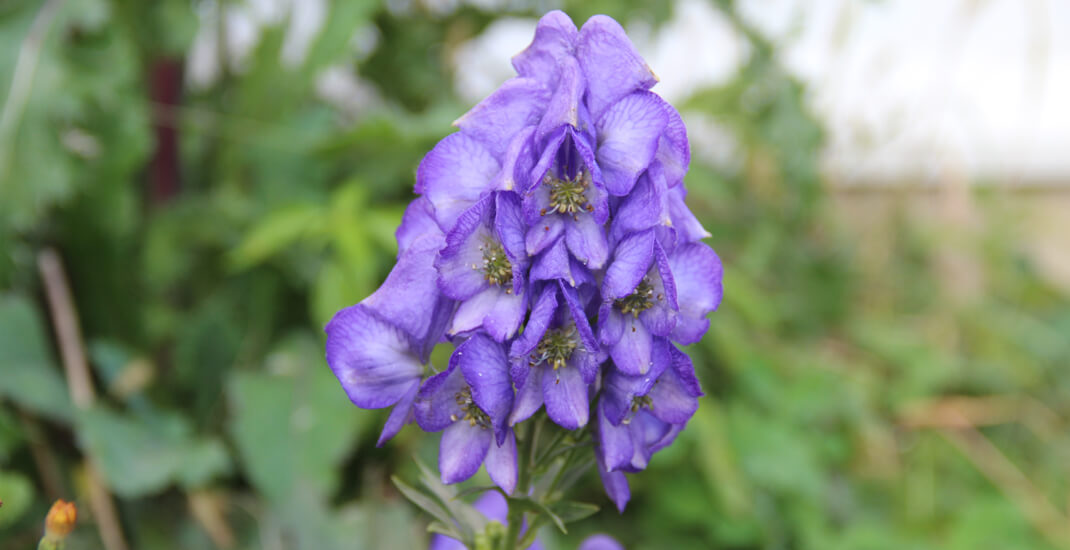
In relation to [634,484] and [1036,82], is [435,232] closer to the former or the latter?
[634,484]

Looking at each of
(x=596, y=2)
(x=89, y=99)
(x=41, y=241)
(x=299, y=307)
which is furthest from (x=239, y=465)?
(x=596, y=2)

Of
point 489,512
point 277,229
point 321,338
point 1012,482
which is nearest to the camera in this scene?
point 489,512

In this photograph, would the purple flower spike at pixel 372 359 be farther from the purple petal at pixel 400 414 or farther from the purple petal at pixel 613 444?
the purple petal at pixel 613 444

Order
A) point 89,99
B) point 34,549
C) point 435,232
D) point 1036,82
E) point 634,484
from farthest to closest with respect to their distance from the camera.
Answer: point 1036,82, point 634,484, point 89,99, point 34,549, point 435,232

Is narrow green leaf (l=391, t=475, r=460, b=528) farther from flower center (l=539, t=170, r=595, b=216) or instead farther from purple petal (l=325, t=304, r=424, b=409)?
flower center (l=539, t=170, r=595, b=216)

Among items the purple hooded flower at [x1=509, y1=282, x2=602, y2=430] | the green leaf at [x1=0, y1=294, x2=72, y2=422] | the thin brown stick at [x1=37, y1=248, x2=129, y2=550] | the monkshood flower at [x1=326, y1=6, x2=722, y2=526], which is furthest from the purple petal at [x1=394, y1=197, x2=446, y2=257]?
the green leaf at [x1=0, y1=294, x2=72, y2=422]

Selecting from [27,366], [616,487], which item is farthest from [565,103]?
[27,366]

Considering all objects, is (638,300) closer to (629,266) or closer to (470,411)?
(629,266)
